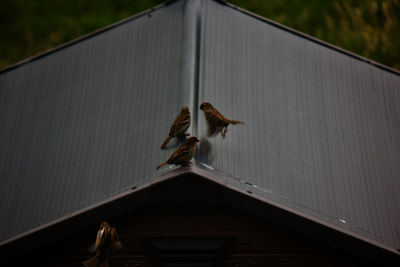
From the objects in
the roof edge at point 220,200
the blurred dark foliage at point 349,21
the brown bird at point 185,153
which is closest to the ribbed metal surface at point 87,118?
the roof edge at point 220,200

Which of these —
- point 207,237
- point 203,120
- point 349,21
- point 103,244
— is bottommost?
point 103,244

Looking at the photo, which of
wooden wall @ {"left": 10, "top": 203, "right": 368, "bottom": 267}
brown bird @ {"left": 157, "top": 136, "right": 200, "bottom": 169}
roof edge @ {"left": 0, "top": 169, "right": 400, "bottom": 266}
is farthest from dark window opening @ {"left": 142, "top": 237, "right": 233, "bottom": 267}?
brown bird @ {"left": 157, "top": 136, "right": 200, "bottom": 169}

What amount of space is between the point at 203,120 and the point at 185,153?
0.58 meters

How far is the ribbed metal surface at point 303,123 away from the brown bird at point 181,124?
0.60 ft

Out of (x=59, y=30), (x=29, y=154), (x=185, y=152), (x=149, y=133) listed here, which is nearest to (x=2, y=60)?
(x=59, y=30)

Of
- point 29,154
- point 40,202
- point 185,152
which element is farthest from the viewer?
point 29,154

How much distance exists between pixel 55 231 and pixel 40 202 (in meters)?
0.52

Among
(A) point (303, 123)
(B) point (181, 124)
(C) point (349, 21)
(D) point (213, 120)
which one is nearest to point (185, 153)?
(B) point (181, 124)

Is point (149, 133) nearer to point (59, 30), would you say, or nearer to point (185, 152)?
point (185, 152)

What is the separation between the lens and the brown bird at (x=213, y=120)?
4699mm

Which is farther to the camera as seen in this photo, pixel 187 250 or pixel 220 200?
pixel 187 250

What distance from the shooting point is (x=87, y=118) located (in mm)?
5703

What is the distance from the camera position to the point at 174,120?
4957mm

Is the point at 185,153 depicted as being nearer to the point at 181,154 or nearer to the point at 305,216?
the point at 181,154
